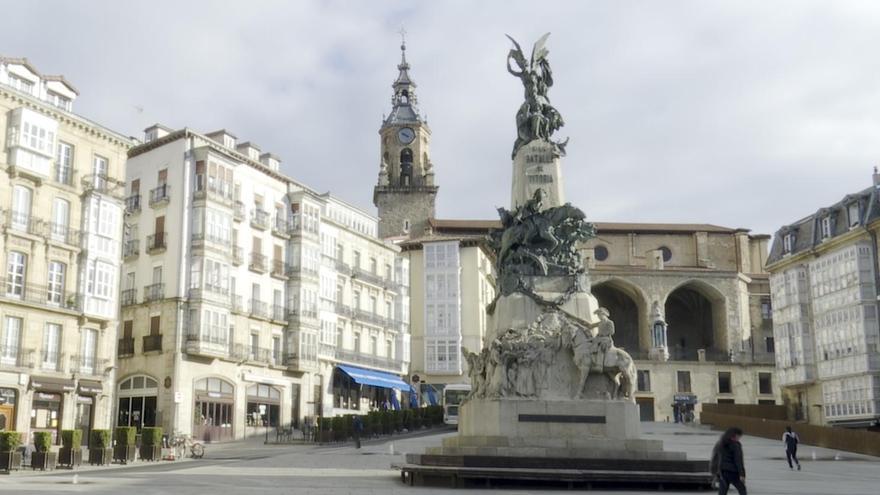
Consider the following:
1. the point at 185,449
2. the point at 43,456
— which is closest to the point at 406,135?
the point at 185,449

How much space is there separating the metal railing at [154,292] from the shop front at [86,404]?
7.09 metres

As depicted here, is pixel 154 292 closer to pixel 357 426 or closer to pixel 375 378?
pixel 357 426

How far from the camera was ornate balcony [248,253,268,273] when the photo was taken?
162ft

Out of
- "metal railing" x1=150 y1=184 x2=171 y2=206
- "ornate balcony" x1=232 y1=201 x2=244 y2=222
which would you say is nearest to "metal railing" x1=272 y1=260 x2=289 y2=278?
"ornate balcony" x1=232 y1=201 x2=244 y2=222

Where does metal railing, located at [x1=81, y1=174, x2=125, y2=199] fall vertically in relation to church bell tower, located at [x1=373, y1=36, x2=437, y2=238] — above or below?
below

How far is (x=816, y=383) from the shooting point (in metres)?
55.9

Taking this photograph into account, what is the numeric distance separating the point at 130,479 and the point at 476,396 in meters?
8.24

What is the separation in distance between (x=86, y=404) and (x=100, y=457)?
1221 centimetres

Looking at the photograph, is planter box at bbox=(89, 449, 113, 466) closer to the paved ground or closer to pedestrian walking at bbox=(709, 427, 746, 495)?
the paved ground

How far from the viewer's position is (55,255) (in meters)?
37.7

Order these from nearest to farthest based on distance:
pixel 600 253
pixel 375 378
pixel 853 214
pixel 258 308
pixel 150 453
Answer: pixel 150 453, pixel 258 308, pixel 853 214, pixel 375 378, pixel 600 253

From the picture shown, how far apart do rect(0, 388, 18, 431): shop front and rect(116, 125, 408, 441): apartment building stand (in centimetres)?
834

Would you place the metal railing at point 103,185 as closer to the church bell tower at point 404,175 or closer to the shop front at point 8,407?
the shop front at point 8,407

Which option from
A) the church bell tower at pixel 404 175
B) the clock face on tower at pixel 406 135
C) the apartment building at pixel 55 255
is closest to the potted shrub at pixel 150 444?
the apartment building at pixel 55 255
